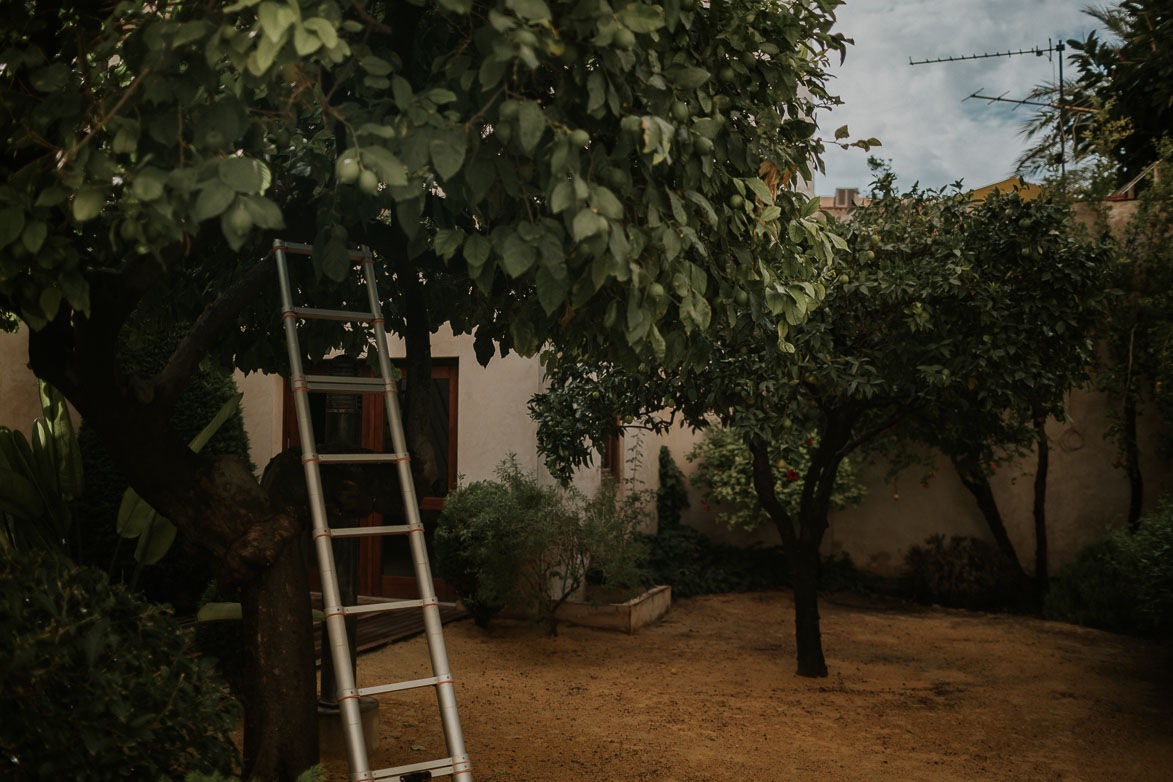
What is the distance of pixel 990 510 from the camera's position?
984cm

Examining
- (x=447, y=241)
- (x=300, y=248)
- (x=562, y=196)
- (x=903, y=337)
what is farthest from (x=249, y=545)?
(x=903, y=337)

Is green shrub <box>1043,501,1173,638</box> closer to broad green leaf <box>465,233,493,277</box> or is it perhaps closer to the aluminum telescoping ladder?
the aluminum telescoping ladder

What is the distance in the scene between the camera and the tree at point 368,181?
195 centimetres

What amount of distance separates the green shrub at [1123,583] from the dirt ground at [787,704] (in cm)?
30

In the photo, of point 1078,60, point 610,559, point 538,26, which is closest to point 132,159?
point 538,26

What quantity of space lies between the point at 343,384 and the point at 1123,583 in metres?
8.35

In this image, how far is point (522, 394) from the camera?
8.55 m

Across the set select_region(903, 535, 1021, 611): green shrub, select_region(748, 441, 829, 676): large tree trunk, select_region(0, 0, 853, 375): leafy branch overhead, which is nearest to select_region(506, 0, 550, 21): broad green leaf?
select_region(0, 0, 853, 375): leafy branch overhead

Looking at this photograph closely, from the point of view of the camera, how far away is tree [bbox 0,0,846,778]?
1.95 m

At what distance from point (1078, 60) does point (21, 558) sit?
14221 mm

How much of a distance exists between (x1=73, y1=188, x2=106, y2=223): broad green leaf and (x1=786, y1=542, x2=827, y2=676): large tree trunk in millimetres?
5899

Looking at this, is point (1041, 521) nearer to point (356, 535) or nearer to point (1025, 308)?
point (1025, 308)

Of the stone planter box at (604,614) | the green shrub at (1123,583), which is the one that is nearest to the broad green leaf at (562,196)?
the green shrub at (1123,583)

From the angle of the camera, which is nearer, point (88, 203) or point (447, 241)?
point (88, 203)
